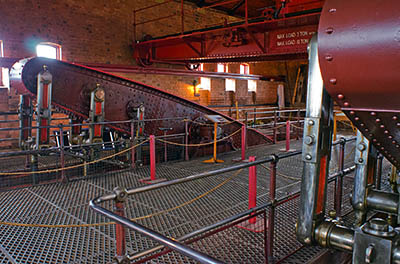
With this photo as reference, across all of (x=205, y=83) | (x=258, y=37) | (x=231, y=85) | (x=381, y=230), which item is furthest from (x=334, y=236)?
(x=231, y=85)

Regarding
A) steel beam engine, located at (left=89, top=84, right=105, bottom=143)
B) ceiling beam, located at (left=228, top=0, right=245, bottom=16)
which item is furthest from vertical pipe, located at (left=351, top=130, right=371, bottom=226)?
ceiling beam, located at (left=228, top=0, right=245, bottom=16)

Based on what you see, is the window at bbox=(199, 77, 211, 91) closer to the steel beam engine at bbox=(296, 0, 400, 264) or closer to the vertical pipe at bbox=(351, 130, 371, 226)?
the vertical pipe at bbox=(351, 130, 371, 226)

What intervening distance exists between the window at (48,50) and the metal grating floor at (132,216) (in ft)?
19.6

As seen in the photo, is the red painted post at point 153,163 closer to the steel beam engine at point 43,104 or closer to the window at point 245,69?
the steel beam engine at point 43,104

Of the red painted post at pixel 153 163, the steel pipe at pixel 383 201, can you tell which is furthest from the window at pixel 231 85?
the steel pipe at pixel 383 201

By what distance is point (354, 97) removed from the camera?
1296 millimetres

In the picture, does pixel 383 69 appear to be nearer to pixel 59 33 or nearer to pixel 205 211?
pixel 205 211

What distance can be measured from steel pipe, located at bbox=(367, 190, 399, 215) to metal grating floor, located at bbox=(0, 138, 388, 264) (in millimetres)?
761

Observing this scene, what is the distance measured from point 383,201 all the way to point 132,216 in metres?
2.76

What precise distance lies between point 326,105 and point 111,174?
5.00m

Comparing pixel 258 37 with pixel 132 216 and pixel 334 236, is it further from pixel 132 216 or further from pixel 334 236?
pixel 334 236

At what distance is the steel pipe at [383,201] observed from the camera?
2729 millimetres

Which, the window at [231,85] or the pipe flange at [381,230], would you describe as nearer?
the pipe flange at [381,230]

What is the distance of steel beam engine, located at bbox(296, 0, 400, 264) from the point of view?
1.12 m
